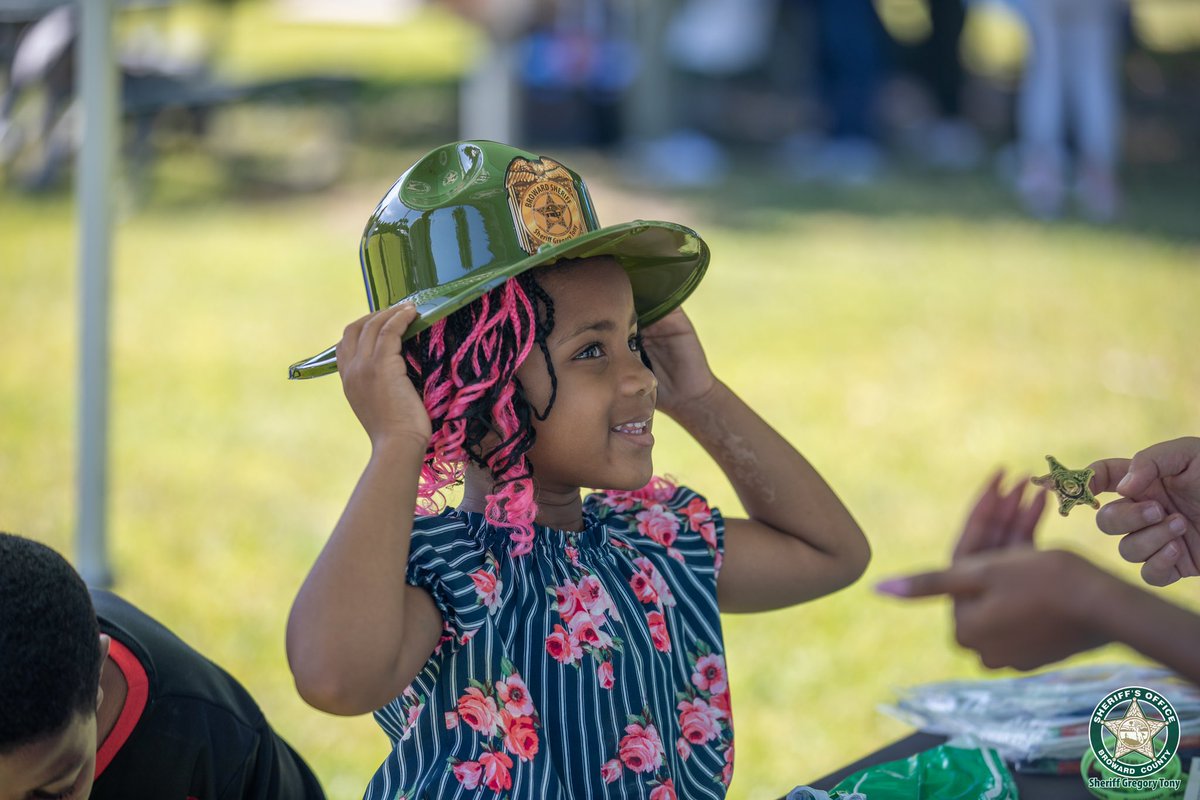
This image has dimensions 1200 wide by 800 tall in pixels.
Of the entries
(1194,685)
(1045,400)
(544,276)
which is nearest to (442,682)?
(544,276)

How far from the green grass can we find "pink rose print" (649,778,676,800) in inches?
58.4

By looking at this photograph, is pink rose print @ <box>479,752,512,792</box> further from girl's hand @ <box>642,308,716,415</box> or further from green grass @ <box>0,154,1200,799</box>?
green grass @ <box>0,154,1200,799</box>

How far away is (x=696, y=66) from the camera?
41.8 feet

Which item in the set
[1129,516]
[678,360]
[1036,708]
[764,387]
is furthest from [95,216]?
[764,387]

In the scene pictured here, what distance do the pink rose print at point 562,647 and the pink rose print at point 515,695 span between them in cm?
6

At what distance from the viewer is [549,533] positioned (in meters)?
1.90

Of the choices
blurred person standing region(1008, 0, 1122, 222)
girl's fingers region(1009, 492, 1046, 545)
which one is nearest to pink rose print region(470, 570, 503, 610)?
girl's fingers region(1009, 492, 1046, 545)

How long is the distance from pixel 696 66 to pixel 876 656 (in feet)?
31.2

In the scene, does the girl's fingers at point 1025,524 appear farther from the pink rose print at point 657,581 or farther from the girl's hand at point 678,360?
the pink rose print at point 657,581

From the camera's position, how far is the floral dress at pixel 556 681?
1733 millimetres

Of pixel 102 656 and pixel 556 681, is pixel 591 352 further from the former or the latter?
pixel 102 656

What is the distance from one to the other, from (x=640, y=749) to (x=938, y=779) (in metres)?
0.49

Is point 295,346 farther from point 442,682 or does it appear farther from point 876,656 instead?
point 442,682

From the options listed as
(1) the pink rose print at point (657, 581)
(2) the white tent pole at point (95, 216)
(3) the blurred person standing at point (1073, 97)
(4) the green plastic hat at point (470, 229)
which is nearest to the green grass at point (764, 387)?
(3) the blurred person standing at point (1073, 97)
